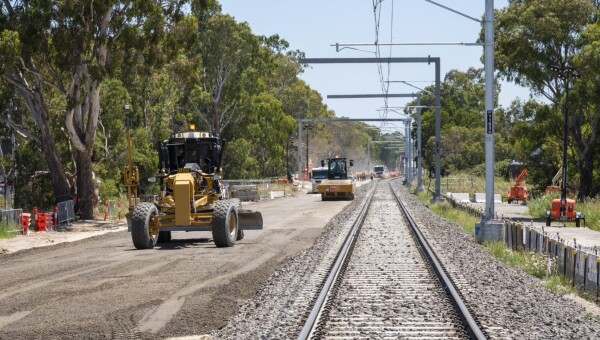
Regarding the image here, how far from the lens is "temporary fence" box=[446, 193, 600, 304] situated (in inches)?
595

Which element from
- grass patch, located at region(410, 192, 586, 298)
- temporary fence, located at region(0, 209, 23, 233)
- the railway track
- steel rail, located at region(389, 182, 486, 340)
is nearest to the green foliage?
temporary fence, located at region(0, 209, 23, 233)

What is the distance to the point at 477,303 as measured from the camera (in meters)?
13.8

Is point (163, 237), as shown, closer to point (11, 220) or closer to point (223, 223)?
point (223, 223)

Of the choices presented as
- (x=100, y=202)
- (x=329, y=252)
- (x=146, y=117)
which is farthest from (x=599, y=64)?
(x=146, y=117)

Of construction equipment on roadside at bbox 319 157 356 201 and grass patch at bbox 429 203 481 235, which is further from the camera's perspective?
construction equipment on roadside at bbox 319 157 356 201

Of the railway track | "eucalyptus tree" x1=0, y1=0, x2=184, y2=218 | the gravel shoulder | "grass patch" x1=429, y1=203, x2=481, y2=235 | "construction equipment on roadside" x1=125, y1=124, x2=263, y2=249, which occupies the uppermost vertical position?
"eucalyptus tree" x1=0, y1=0, x2=184, y2=218

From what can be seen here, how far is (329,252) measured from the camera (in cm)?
2297

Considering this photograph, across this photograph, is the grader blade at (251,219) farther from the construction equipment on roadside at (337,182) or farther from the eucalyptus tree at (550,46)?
the construction equipment on roadside at (337,182)

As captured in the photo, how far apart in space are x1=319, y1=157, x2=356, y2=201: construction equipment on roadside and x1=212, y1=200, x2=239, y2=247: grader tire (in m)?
37.2

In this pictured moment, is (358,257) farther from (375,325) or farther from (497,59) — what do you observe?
(497,59)

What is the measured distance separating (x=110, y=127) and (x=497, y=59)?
19667mm

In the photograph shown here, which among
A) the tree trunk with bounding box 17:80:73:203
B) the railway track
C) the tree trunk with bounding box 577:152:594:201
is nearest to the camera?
the railway track

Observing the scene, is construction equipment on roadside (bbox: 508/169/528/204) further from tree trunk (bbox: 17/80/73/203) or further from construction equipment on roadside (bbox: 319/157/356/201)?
tree trunk (bbox: 17/80/73/203)

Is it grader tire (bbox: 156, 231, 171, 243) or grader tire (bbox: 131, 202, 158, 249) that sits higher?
grader tire (bbox: 131, 202, 158, 249)
